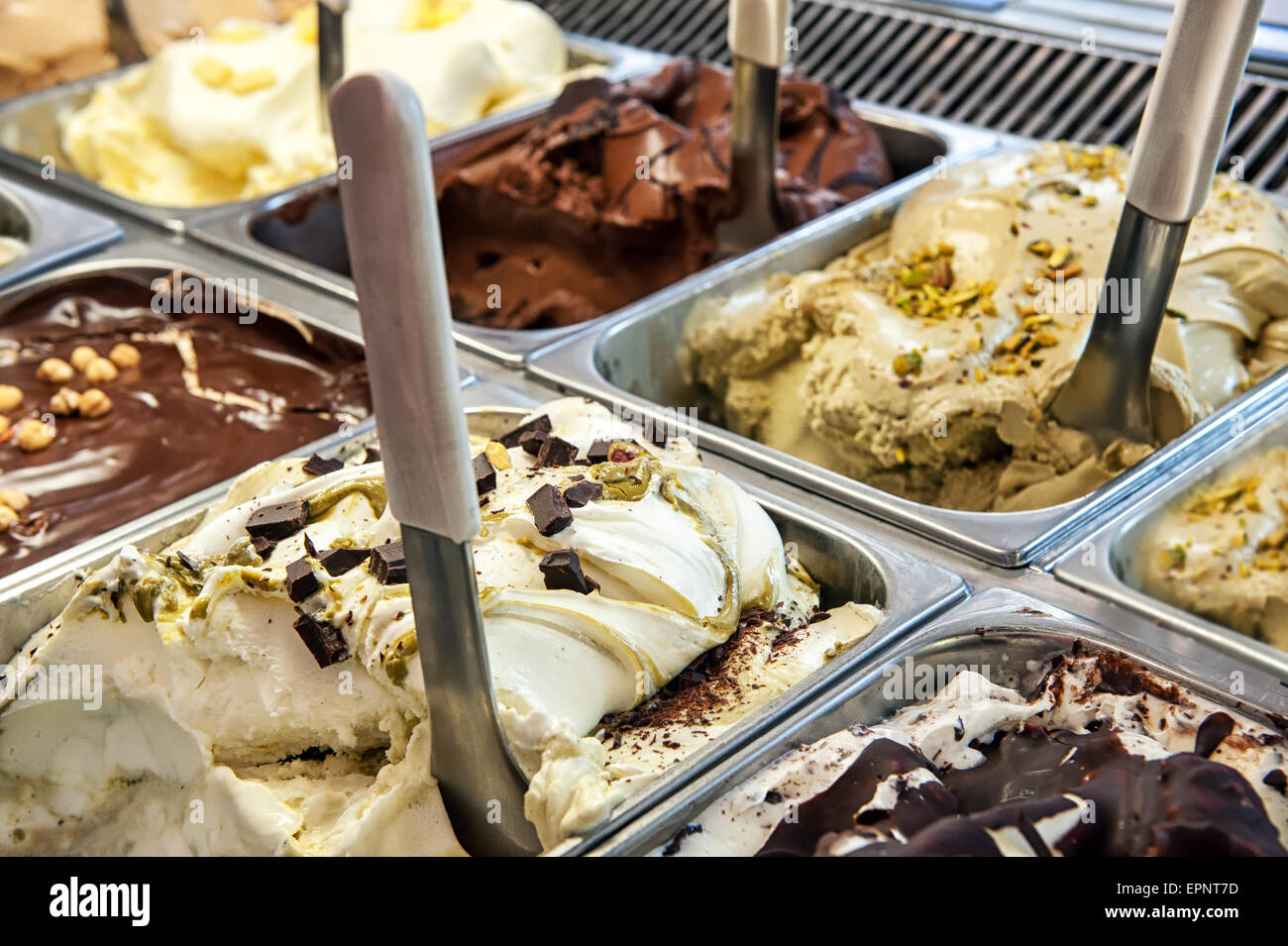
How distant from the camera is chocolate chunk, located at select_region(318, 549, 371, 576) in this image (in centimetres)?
125

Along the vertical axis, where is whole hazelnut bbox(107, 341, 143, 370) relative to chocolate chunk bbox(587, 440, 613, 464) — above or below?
below

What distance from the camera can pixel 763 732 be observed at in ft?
3.95

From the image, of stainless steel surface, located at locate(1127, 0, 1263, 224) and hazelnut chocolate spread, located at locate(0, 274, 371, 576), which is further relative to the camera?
hazelnut chocolate spread, located at locate(0, 274, 371, 576)

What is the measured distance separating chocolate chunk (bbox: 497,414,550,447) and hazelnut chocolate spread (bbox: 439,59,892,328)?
2.77 feet

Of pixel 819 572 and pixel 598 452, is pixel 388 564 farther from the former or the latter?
pixel 819 572

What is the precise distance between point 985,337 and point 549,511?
89 cm

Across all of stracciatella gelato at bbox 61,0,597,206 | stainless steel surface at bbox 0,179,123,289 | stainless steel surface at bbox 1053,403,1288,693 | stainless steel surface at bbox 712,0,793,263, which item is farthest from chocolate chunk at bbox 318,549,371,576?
stracciatella gelato at bbox 61,0,597,206

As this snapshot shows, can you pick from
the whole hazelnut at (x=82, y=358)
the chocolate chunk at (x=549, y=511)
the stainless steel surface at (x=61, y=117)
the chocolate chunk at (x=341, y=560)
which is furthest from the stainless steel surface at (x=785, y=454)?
the stainless steel surface at (x=61, y=117)

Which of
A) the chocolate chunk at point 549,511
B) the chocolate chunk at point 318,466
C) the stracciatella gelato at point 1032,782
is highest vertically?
the chocolate chunk at point 549,511

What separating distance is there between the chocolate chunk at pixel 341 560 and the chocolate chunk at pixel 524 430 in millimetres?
281

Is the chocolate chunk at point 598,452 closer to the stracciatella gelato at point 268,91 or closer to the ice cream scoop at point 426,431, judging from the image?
the ice cream scoop at point 426,431

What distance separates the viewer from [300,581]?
3.92 ft

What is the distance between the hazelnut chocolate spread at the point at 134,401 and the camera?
181 centimetres

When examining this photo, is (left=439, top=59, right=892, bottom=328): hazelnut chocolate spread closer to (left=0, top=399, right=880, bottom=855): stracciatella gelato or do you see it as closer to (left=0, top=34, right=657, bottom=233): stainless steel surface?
(left=0, top=34, right=657, bottom=233): stainless steel surface
